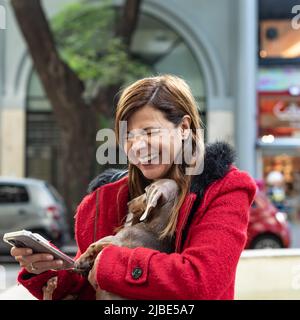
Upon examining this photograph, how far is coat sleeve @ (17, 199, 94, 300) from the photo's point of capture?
1.71m

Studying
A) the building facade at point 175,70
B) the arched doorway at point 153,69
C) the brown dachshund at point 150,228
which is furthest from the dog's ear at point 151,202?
the arched doorway at point 153,69

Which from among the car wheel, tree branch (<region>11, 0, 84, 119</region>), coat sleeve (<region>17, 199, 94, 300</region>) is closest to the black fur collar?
coat sleeve (<region>17, 199, 94, 300</region>)

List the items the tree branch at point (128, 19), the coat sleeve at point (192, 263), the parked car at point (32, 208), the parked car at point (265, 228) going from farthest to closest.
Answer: the tree branch at point (128, 19), the parked car at point (32, 208), the parked car at point (265, 228), the coat sleeve at point (192, 263)

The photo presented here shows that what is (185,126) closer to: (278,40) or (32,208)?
(32,208)

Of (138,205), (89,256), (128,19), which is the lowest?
(89,256)

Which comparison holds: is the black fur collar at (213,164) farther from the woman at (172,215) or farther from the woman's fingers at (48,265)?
the woman's fingers at (48,265)

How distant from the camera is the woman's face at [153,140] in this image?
155 centimetres

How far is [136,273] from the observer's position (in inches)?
56.3

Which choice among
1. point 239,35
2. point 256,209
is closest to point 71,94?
point 256,209

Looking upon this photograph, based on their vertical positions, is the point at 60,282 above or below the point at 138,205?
below

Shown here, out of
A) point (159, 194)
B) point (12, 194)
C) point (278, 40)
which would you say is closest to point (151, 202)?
point (159, 194)

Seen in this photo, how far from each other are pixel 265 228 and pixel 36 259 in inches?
314

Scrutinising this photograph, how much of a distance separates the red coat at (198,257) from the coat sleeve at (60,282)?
28 centimetres
